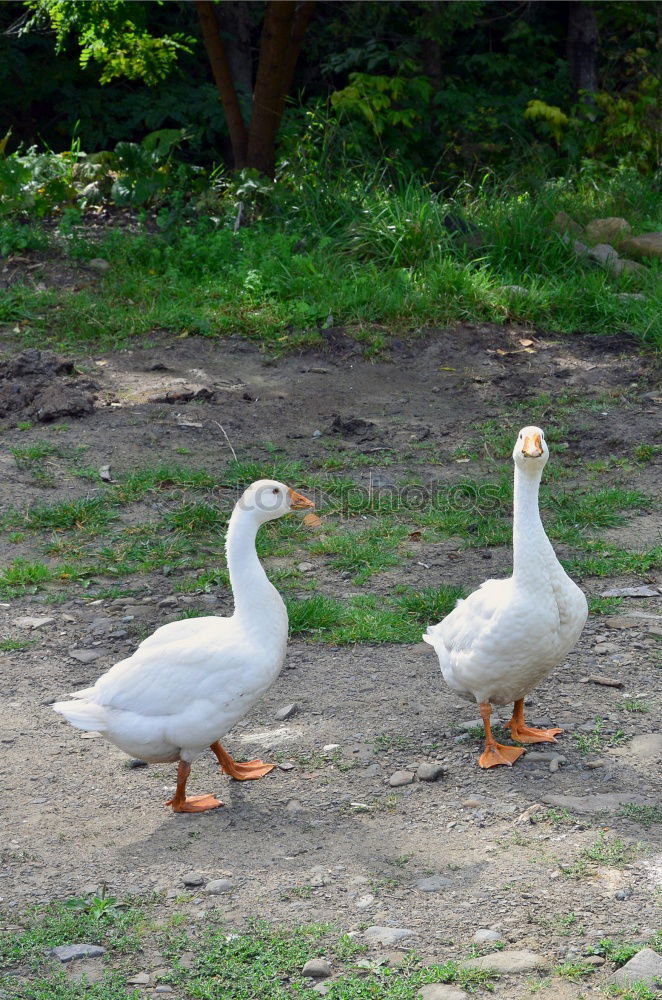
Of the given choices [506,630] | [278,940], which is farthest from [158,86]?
[278,940]

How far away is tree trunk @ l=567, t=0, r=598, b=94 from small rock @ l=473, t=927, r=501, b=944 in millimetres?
11903

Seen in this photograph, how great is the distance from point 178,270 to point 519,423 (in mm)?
3664

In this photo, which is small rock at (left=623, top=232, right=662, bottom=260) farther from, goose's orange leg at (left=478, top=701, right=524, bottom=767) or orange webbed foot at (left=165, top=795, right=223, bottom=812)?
orange webbed foot at (left=165, top=795, right=223, bottom=812)

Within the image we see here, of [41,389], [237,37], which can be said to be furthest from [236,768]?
[237,37]

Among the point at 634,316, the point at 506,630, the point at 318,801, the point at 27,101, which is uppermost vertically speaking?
the point at 27,101

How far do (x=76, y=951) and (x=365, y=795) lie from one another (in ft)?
3.91

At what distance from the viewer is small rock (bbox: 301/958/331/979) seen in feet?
9.95

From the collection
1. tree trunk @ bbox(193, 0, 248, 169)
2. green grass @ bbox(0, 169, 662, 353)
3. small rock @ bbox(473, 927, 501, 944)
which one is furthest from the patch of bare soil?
small rock @ bbox(473, 927, 501, 944)

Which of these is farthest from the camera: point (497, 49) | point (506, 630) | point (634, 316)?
point (497, 49)

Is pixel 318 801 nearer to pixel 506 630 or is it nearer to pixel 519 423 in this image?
pixel 506 630

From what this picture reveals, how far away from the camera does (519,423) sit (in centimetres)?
741

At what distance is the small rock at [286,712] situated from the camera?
454 cm

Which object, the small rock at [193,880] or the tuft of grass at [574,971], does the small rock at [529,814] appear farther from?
the small rock at [193,880]

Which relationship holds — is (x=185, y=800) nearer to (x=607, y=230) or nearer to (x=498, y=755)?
(x=498, y=755)
